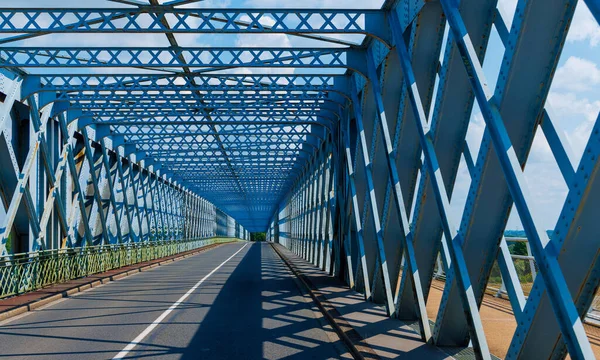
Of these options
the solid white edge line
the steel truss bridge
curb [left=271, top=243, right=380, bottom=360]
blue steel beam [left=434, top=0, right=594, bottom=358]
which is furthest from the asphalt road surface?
blue steel beam [left=434, top=0, right=594, bottom=358]

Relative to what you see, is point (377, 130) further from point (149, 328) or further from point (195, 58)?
point (149, 328)

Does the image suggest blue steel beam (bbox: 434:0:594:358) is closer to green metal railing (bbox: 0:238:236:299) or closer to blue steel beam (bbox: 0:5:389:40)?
blue steel beam (bbox: 0:5:389:40)

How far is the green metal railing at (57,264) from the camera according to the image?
614 inches

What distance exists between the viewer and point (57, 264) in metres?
19.0

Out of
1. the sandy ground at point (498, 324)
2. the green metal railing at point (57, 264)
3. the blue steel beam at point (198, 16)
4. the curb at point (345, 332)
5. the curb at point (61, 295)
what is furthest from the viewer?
the green metal railing at point (57, 264)

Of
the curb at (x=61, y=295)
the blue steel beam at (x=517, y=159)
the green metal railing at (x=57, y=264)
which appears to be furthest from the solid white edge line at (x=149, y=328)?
the blue steel beam at (x=517, y=159)

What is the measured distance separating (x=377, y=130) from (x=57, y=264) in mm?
10698

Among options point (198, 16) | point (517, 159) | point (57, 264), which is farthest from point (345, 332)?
point (57, 264)

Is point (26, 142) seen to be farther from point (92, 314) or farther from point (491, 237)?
point (491, 237)

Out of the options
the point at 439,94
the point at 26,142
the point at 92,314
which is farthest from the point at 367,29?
the point at 26,142

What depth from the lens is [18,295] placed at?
15.8m

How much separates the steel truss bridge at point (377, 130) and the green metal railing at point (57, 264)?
14 cm

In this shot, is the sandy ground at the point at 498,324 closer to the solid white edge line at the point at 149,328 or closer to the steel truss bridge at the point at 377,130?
the steel truss bridge at the point at 377,130

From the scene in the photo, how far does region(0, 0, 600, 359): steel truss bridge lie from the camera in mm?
6285
